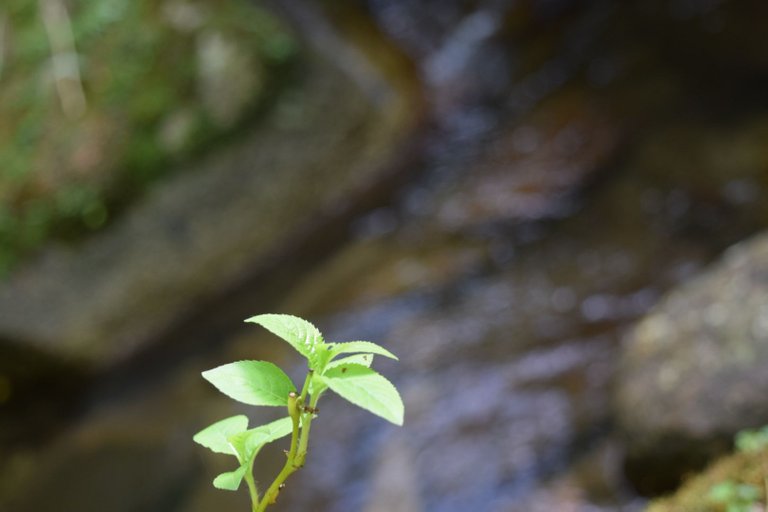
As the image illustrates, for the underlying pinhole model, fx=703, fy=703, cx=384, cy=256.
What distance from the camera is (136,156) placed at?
20.8 ft

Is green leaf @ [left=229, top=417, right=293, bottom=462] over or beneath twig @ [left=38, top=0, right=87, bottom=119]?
beneath

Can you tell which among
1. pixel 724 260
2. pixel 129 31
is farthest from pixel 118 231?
pixel 724 260

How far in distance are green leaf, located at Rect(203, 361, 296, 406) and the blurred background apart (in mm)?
2956

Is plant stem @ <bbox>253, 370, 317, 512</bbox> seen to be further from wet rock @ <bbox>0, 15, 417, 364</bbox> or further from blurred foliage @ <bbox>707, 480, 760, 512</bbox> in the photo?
wet rock @ <bbox>0, 15, 417, 364</bbox>

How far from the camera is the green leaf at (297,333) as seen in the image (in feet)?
3.77

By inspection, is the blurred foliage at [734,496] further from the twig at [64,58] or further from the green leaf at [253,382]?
the twig at [64,58]

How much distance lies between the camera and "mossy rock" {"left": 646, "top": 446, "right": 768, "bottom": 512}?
1.98m

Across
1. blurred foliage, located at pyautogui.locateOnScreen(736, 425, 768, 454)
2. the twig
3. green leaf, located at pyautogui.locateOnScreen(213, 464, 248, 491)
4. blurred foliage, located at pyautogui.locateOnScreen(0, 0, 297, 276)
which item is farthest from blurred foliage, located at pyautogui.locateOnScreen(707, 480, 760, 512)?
the twig

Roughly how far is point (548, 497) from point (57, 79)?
5642 millimetres

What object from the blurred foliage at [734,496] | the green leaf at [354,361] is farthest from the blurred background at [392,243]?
the green leaf at [354,361]

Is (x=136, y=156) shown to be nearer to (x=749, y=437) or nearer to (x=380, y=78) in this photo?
(x=380, y=78)

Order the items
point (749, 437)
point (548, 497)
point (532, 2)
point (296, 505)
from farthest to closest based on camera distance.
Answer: point (532, 2) < point (296, 505) < point (548, 497) < point (749, 437)

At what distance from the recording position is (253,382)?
1.13m

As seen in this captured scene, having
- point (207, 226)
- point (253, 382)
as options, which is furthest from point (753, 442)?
point (207, 226)
